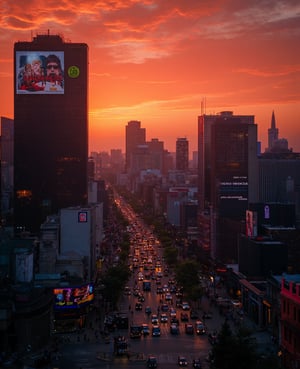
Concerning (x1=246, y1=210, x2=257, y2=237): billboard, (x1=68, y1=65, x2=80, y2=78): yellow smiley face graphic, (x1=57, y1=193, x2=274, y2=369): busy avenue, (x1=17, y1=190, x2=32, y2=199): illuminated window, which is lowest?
(x1=57, y1=193, x2=274, y2=369): busy avenue

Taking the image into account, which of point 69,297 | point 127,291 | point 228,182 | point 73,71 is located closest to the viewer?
point 69,297

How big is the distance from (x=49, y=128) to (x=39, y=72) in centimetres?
1181

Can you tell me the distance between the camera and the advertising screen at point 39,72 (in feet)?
365

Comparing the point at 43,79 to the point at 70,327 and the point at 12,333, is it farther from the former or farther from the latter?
the point at 12,333

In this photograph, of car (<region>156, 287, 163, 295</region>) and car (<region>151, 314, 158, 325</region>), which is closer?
car (<region>151, 314, 158, 325</region>)

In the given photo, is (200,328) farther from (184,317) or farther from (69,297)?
(69,297)

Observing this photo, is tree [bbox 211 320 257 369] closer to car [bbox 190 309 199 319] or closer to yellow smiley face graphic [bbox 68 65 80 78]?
car [bbox 190 309 199 319]

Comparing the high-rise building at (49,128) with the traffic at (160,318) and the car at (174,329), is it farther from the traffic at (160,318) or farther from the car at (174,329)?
the car at (174,329)

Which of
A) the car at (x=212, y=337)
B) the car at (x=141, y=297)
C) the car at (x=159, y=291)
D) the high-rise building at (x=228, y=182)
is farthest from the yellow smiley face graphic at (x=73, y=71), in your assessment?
the car at (x=212, y=337)

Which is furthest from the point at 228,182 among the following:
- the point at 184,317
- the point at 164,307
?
the point at 184,317

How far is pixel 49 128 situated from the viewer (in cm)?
11931

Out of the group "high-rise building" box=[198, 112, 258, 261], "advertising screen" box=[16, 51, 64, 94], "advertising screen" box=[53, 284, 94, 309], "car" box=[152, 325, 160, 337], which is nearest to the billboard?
"car" box=[152, 325, 160, 337]

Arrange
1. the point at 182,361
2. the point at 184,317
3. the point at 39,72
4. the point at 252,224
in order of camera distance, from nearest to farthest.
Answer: the point at 182,361, the point at 184,317, the point at 252,224, the point at 39,72

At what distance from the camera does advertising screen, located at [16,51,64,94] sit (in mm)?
111375
